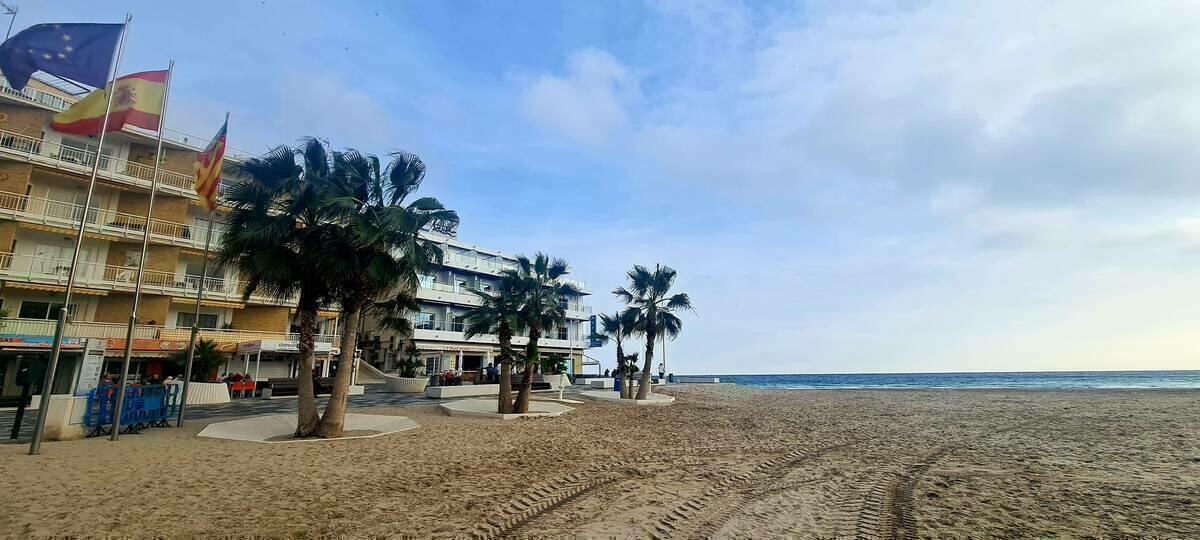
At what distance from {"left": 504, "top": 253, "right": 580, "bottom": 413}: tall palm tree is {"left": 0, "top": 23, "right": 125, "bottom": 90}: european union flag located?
1262cm

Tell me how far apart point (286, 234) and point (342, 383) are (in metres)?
4.13

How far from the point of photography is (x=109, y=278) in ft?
86.1

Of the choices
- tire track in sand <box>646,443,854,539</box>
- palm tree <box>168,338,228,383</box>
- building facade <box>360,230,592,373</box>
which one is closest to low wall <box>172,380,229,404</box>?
palm tree <box>168,338,228,383</box>

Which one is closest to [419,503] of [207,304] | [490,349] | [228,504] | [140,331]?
[228,504]

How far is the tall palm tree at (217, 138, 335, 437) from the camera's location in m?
13.0

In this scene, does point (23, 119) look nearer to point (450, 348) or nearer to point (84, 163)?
point (84, 163)

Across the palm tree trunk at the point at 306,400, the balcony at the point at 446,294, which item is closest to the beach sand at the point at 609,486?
the palm tree trunk at the point at 306,400

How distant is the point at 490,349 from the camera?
5012 centimetres

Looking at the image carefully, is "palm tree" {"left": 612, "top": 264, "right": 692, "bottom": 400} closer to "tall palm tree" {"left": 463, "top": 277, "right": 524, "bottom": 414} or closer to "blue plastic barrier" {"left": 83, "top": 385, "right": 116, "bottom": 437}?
"tall palm tree" {"left": 463, "top": 277, "right": 524, "bottom": 414}

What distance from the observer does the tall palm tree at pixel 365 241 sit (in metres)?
13.1

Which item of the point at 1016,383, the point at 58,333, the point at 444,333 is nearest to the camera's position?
the point at 58,333

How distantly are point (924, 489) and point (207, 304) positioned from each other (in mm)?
35046

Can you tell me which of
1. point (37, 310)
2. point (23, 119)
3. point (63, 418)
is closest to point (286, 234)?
point (63, 418)

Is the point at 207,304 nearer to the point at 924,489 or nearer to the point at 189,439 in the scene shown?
the point at 189,439
